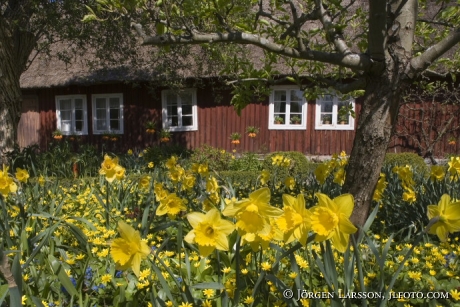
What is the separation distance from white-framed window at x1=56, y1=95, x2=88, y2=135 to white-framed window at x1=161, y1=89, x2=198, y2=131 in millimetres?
3100

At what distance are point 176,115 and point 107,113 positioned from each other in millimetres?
2567

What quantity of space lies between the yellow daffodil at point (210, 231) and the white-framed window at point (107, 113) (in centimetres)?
1198

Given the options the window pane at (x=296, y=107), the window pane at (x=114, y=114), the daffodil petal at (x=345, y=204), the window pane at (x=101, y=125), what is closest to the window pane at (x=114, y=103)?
the window pane at (x=114, y=114)

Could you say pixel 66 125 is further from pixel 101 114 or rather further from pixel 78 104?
pixel 101 114

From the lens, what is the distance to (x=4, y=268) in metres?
0.91

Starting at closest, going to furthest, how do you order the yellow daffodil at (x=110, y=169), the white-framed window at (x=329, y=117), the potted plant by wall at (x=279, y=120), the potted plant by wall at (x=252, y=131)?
1. the yellow daffodil at (x=110, y=169)
2. the potted plant by wall at (x=252, y=131)
3. the white-framed window at (x=329, y=117)
4. the potted plant by wall at (x=279, y=120)

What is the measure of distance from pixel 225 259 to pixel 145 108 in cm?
1095

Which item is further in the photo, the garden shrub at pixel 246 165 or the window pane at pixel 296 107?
the window pane at pixel 296 107

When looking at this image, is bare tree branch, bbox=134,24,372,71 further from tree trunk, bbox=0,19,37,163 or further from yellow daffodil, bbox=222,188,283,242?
tree trunk, bbox=0,19,37,163

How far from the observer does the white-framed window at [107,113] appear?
12461 mm

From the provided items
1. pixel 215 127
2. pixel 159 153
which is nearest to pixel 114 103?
pixel 215 127

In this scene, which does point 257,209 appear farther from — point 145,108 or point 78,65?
point 78,65

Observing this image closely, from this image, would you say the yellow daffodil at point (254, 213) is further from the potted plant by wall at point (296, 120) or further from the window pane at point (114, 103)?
the window pane at point (114, 103)

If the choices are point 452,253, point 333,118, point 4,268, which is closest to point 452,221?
point 4,268
